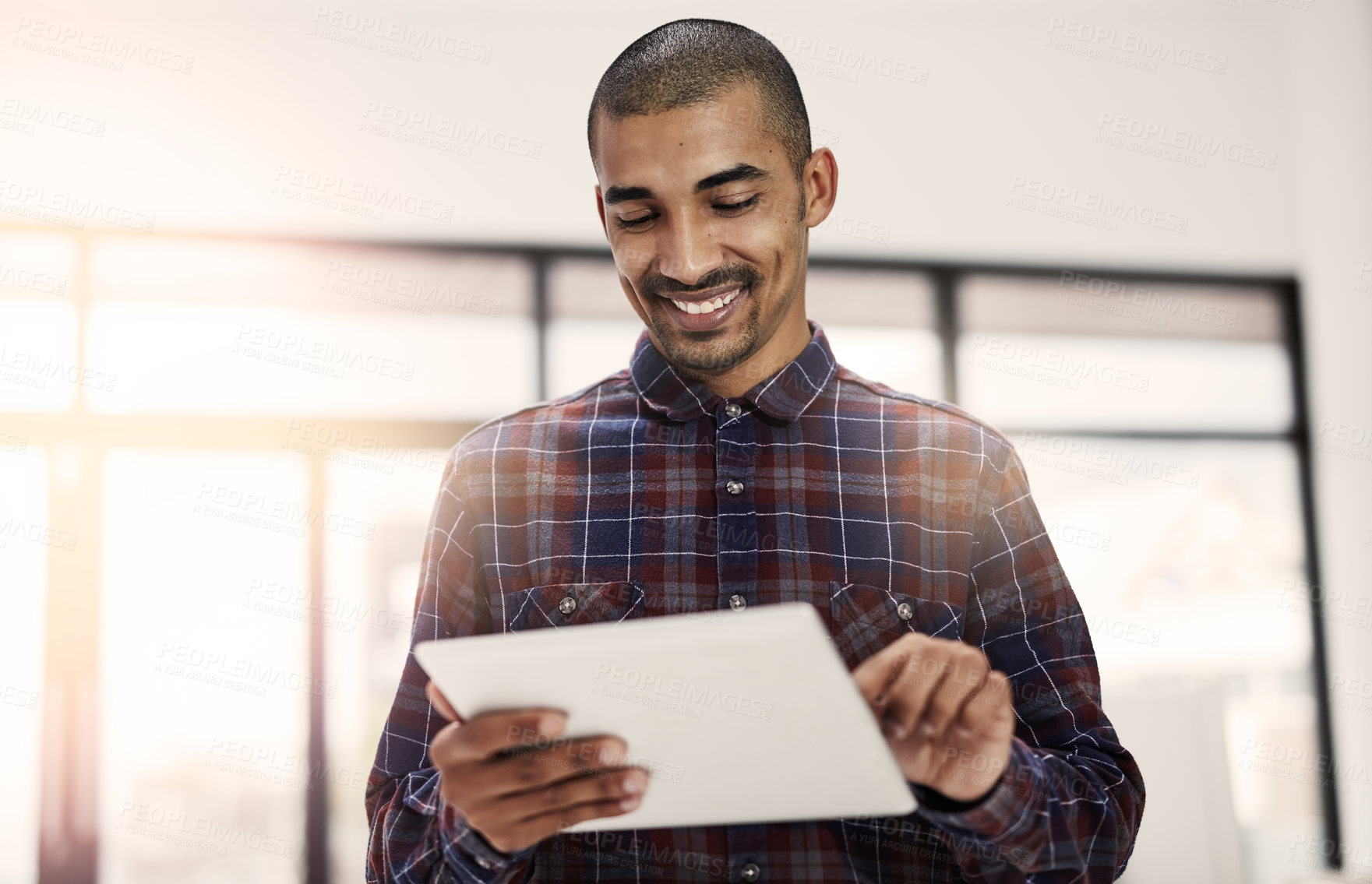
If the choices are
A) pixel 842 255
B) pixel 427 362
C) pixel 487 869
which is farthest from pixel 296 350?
pixel 487 869

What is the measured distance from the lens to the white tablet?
2.28 ft

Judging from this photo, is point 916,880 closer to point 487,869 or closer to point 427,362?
point 487,869

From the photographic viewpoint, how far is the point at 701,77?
1.15m

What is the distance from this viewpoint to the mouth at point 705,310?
44.6 inches

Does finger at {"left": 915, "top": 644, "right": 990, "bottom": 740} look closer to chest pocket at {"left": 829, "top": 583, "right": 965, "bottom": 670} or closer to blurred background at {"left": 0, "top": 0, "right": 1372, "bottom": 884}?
chest pocket at {"left": 829, "top": 583, "right": 965, "bottom": 670}

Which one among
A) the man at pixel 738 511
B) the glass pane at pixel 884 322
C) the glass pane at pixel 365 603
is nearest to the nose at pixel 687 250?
the man at pixel 738 511

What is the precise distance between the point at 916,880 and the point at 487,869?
0.38 meters

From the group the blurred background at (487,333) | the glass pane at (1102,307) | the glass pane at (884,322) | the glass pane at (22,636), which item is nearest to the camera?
the glass pane at (22,636)

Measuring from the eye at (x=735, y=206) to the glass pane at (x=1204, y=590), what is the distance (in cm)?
349

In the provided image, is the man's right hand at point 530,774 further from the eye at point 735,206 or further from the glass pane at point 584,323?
the glass pane at point 584,323

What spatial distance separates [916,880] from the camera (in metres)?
1.02

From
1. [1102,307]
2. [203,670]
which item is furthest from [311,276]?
[1102,307]

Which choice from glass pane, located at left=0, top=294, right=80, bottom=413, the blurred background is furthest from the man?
glass pane, located at left=0, top=294, right=80, bottom=413

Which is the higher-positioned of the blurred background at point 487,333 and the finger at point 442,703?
the blurred background at point 487,333
